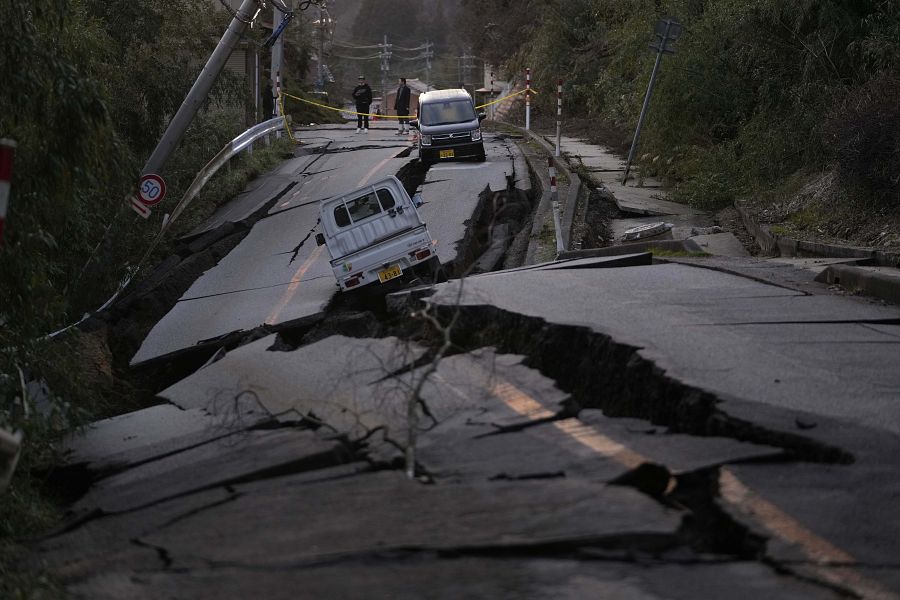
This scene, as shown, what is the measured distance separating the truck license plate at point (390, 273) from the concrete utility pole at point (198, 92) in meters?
6.19

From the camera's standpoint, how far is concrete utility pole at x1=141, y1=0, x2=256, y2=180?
1855 cm

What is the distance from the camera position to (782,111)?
65.2ft

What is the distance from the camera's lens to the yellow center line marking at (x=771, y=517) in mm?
4488

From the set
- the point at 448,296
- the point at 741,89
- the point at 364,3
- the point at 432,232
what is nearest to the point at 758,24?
the point at 741,89

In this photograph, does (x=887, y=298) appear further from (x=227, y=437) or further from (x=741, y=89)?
(x=741, y=89)

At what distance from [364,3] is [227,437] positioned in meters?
135

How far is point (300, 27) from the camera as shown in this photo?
1973 inches

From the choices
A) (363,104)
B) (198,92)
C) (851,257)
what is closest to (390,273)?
(851,257)

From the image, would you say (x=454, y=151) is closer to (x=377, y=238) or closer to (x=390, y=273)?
(x=377, y=238)

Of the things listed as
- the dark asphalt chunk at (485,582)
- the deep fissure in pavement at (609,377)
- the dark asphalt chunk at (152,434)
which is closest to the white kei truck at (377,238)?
the deep fissure in pavement at (609,377)

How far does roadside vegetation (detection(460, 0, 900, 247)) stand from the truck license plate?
5639 millimetres

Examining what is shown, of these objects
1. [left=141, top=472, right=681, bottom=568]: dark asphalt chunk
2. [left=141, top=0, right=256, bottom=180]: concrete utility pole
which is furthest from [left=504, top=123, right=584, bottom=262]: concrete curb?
[left=141, top=472, right=681, bottom=568]: dark asphalt chunk

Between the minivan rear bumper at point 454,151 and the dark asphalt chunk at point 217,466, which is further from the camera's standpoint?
the minivan rear bumper at point 454,151

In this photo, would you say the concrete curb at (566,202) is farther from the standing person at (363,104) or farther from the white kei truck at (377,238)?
the standing person at (363,104)
